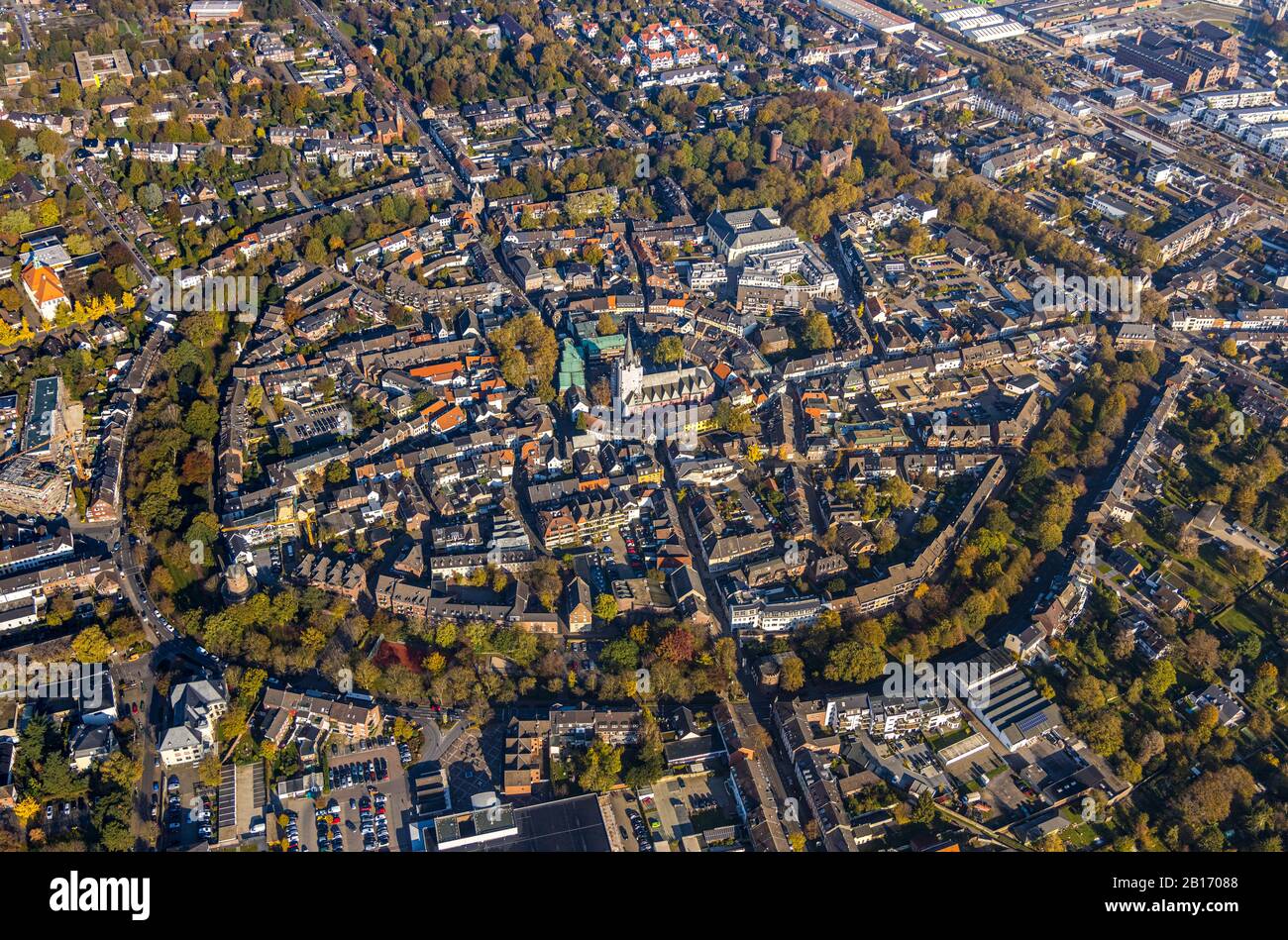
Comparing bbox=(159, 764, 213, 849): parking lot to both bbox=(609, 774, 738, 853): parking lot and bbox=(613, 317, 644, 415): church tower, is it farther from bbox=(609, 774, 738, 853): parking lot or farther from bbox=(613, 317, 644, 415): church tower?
bbox=(613, 317, 644, 415): church tower

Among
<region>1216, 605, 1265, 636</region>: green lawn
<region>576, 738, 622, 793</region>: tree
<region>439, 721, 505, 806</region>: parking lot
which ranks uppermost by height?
<region>576, 738, 622, 793</region>: tree

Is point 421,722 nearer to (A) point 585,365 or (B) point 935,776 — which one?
(B) point 935,776

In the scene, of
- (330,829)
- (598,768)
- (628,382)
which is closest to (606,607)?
(598,768)

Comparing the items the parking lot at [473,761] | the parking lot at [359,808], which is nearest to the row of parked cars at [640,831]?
the parking lot at [473,761]

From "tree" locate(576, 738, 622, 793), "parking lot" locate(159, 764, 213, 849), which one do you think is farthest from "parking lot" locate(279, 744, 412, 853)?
"tree" locate(576, 738, 622, 793)

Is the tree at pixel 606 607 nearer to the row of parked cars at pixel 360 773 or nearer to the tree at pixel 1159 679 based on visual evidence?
the row of parked cars at pixel 360 773
